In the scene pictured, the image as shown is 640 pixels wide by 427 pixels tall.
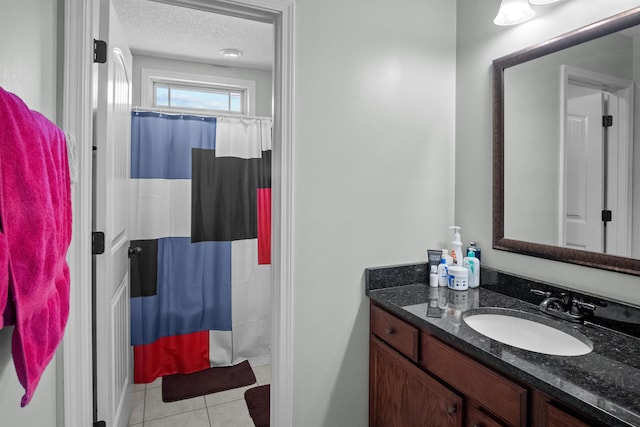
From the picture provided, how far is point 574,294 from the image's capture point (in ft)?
4.35

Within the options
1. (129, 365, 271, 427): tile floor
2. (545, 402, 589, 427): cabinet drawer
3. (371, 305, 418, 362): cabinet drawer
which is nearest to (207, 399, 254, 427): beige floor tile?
(129, 365, 271, 427): tile floor

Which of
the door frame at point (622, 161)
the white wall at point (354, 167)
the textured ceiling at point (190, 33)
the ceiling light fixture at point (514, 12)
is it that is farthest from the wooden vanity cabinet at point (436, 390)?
the textured ceiling at point (190, 33)

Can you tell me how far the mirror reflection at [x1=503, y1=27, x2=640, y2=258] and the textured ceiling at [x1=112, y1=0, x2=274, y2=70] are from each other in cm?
173

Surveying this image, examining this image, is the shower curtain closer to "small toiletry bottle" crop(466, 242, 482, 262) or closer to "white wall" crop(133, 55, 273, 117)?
"white wall" crop(133, 55, 273, 117)

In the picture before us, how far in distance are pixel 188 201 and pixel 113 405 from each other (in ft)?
4.67

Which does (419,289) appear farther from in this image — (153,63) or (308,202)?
(153,63)

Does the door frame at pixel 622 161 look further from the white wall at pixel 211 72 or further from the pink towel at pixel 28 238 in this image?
the white wall at pixel 211 72

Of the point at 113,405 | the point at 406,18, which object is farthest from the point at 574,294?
the point at 113,405

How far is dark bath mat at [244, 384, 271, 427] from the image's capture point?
207 centimetres

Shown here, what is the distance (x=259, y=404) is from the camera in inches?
87.7

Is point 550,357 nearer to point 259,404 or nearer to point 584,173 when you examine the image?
point 584,173

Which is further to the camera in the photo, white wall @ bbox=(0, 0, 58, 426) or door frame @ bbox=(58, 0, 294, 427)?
door frame @ bbox=(58, 0, 294, 427)

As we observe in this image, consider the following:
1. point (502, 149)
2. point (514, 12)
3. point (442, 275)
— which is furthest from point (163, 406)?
point (514, 12)

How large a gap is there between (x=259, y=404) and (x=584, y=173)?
6.90 ft
